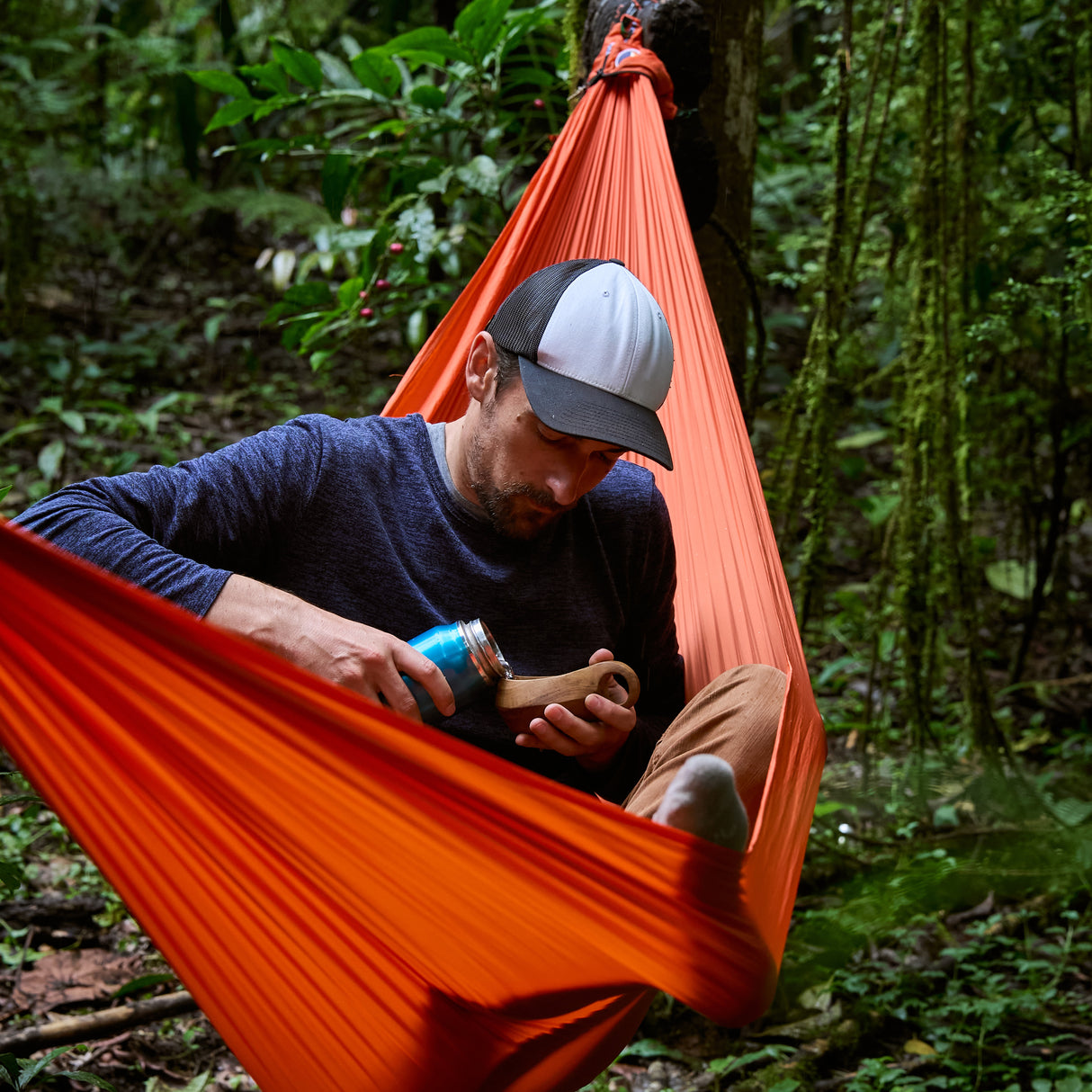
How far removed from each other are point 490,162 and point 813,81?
3.14 m

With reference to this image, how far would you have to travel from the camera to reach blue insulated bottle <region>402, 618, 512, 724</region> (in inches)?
38.3

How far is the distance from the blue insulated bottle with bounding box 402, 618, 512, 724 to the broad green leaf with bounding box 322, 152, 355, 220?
3.74 feet

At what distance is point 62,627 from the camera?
767 millimetres

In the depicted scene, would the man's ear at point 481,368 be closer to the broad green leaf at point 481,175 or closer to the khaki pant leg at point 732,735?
the khaki pant leg at point 732,735

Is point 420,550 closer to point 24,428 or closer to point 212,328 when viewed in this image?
point 24,428

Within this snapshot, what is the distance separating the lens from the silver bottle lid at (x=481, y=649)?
980mm

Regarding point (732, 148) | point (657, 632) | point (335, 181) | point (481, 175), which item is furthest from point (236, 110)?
point (657, 632)

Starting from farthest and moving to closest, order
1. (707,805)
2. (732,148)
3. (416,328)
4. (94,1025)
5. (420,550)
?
(416,328) → (732,148) → (94,1025) → (420,550) → (707,805)

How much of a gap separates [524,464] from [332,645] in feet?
0.98

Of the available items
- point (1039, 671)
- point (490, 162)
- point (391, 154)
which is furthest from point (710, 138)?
point (1039, 671)

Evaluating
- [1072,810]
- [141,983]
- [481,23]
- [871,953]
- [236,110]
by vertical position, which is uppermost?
[481,23]

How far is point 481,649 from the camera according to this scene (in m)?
0.98

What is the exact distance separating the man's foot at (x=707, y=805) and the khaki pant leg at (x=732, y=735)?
0.15 m

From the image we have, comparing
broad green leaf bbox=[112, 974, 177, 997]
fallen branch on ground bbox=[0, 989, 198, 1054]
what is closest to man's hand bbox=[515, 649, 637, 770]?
fallen branch on ground bbox=[0, 989, 198, 1054]
